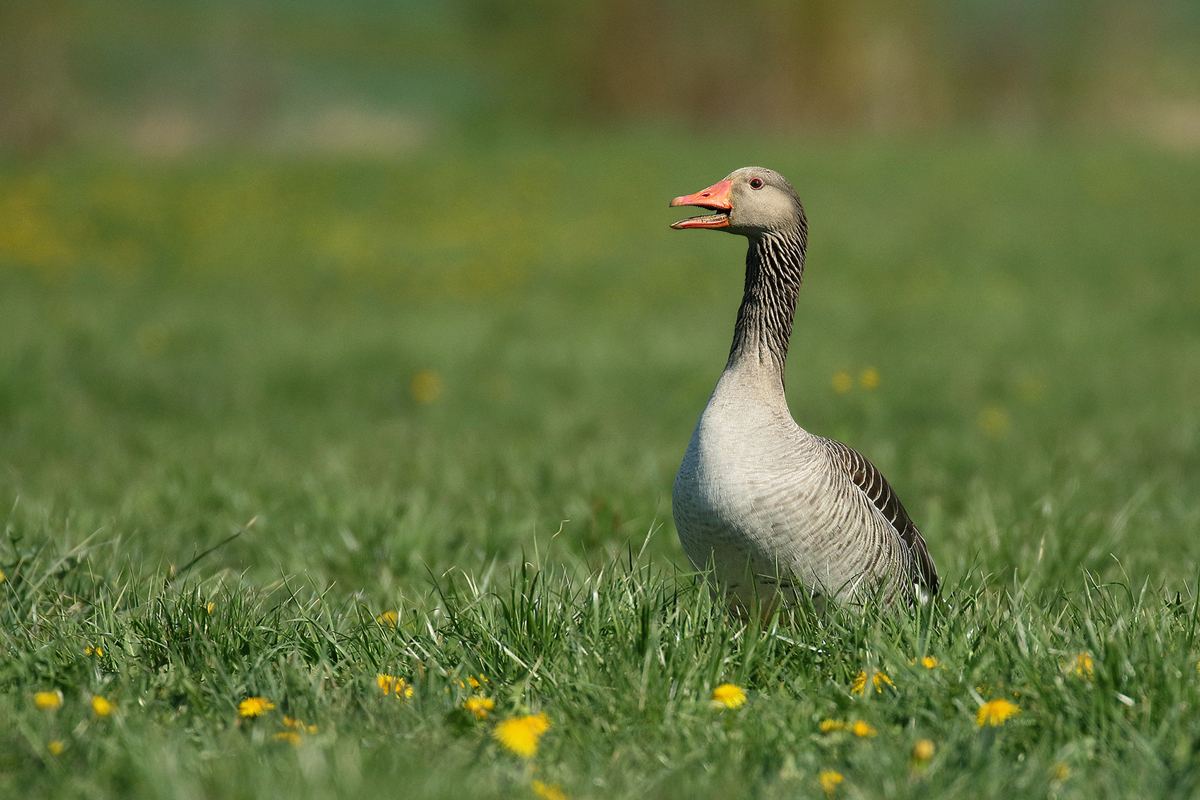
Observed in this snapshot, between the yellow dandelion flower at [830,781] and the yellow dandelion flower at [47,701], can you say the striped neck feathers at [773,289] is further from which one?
the yellow dandelion flower at [47,701]

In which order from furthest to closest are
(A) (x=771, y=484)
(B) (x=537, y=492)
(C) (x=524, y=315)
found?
1. (C) (x=524, y=315)
2. (B) (x=537, y=492)
3. (A) (x=771, y=484)

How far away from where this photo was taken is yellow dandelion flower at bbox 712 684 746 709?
101 inches

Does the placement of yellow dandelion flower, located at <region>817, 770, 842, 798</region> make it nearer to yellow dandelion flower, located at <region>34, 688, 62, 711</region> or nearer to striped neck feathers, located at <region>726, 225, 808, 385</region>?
striped neck feathers, located at <region>726, 225, 808, 385</region>

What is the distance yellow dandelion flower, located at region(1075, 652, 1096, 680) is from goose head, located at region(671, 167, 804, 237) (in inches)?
61.8

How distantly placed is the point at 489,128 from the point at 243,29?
29.9ft

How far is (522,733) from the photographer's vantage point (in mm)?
2297

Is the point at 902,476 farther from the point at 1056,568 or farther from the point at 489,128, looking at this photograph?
the point at 489,128

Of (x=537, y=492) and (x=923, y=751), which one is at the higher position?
(x=923, y=751)

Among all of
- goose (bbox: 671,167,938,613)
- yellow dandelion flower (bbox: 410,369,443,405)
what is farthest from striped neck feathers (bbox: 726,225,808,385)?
yellow dandelion flower (bbox: 410,369,443,405)

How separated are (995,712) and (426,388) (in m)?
6.00

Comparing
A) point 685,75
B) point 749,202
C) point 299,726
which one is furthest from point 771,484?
point 685,75

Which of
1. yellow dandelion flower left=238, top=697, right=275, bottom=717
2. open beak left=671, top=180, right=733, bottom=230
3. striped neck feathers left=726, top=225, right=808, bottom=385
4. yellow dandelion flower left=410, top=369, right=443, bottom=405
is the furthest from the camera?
yellow dandelion flower left=410, top=369, right=443, bottom=405

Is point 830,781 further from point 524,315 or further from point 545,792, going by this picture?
point 524,315

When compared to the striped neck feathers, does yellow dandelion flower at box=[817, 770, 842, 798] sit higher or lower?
lower
